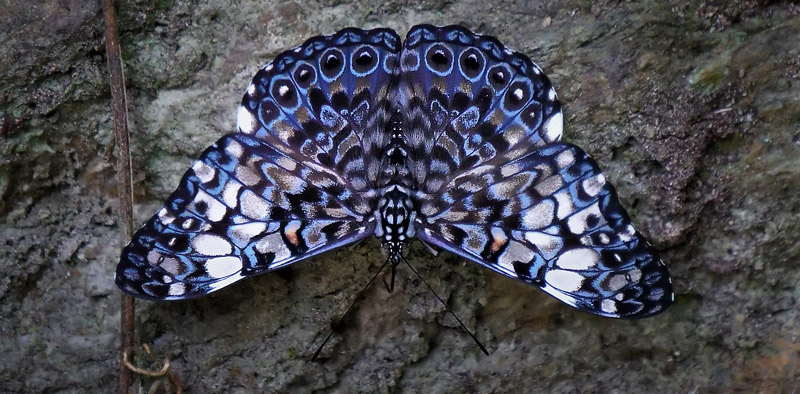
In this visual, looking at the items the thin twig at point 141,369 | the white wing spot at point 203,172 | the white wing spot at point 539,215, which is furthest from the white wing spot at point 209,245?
the white wing spot at point 539,215

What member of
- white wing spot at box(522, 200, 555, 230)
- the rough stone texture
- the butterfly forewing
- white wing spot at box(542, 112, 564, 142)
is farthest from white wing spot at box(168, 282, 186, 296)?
→ white wing spot at box(542, 112, 564, 142)

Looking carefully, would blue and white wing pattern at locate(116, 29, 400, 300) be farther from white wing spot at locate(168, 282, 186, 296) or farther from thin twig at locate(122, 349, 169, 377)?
thin twig at locate(122, 349, 169, 377)

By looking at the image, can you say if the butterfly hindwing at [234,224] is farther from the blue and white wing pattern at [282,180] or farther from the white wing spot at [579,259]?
the white wing spot at [579,259]

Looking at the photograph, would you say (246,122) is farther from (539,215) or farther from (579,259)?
(579,259)

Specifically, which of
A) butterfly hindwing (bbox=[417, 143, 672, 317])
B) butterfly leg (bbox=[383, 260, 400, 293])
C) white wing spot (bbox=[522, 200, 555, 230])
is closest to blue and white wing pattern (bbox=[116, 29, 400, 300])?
butterfly leg (bbox=[383, 260, 400, 293])

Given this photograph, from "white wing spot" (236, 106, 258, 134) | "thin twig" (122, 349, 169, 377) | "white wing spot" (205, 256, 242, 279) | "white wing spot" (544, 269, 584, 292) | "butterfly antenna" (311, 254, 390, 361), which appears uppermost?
"white wing spot" (236, 106, 258, 134)

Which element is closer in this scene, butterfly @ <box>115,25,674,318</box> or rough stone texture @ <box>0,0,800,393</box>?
butterfly @ <box>115,25,674,318</box>

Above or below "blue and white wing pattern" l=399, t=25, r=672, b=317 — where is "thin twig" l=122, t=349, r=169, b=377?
below
